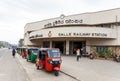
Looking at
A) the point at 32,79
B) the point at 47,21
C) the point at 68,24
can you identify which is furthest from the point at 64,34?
the point at 32,79

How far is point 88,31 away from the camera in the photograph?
111 feet

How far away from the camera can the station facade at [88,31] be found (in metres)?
33.5

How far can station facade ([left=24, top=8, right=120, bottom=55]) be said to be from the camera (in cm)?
3353

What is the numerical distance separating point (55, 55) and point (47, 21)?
30.5 meters

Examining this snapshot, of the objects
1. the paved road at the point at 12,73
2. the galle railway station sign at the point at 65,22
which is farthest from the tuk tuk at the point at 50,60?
the galle railway station sign at the point at 65,22

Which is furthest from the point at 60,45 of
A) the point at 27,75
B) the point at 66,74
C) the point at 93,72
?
the point at 27,75

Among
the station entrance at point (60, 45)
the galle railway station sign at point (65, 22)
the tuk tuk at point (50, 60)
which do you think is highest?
the galle railway station sign at point (65, 22)

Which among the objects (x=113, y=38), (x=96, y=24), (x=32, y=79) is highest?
(x=96, y=24)

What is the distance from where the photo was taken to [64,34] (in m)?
35.2

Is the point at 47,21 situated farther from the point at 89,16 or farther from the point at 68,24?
the point at 89,16

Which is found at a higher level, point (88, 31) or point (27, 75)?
point (88, 31)

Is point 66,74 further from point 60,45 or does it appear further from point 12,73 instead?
point 60,45

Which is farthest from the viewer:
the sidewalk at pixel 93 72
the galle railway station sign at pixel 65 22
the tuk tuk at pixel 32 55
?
the galle railway station sign at pixel 65 22

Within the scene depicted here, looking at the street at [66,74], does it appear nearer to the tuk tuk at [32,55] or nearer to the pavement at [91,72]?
the pavement at [91,72]
